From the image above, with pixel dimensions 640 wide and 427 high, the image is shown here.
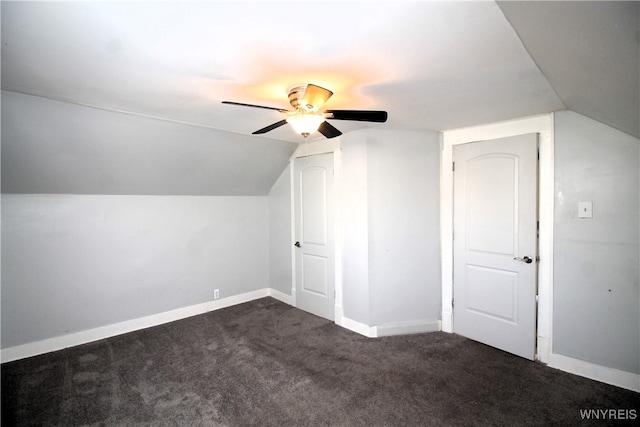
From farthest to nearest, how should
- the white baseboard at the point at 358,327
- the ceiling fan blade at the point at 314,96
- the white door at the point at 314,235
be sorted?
the white door at the point at 314,235 → the white baseboard at the point at 358,327 → the ceiling fan blade at the point at 314,96

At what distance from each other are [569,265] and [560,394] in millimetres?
1007

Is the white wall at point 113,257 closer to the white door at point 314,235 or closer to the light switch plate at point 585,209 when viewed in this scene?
the white door at point 314,235

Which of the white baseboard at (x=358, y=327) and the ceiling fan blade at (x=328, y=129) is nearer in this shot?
the ceiling fan blade at (x=328, y=129)

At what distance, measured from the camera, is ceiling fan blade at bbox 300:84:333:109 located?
5.57 feet

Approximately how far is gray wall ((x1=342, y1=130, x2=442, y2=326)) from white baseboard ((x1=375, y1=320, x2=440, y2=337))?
4cm

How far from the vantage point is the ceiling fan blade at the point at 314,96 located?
170 centimetres

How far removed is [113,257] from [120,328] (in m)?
0.80

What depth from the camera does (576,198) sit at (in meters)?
2.49

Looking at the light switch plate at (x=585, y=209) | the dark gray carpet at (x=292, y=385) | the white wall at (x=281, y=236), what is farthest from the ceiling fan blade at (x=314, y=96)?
the white wall at (x=281, y=236)

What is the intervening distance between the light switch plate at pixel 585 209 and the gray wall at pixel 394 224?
122 cm

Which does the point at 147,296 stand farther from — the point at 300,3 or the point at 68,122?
the point at 300,3

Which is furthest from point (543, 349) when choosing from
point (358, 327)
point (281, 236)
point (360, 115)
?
point (281, 236)

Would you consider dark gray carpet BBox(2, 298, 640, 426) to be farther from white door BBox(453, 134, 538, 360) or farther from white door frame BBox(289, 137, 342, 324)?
white door frame BBox(289, 137, 342, 324)

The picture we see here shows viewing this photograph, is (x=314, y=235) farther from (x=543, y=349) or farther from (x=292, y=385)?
(x=543, y=349)
